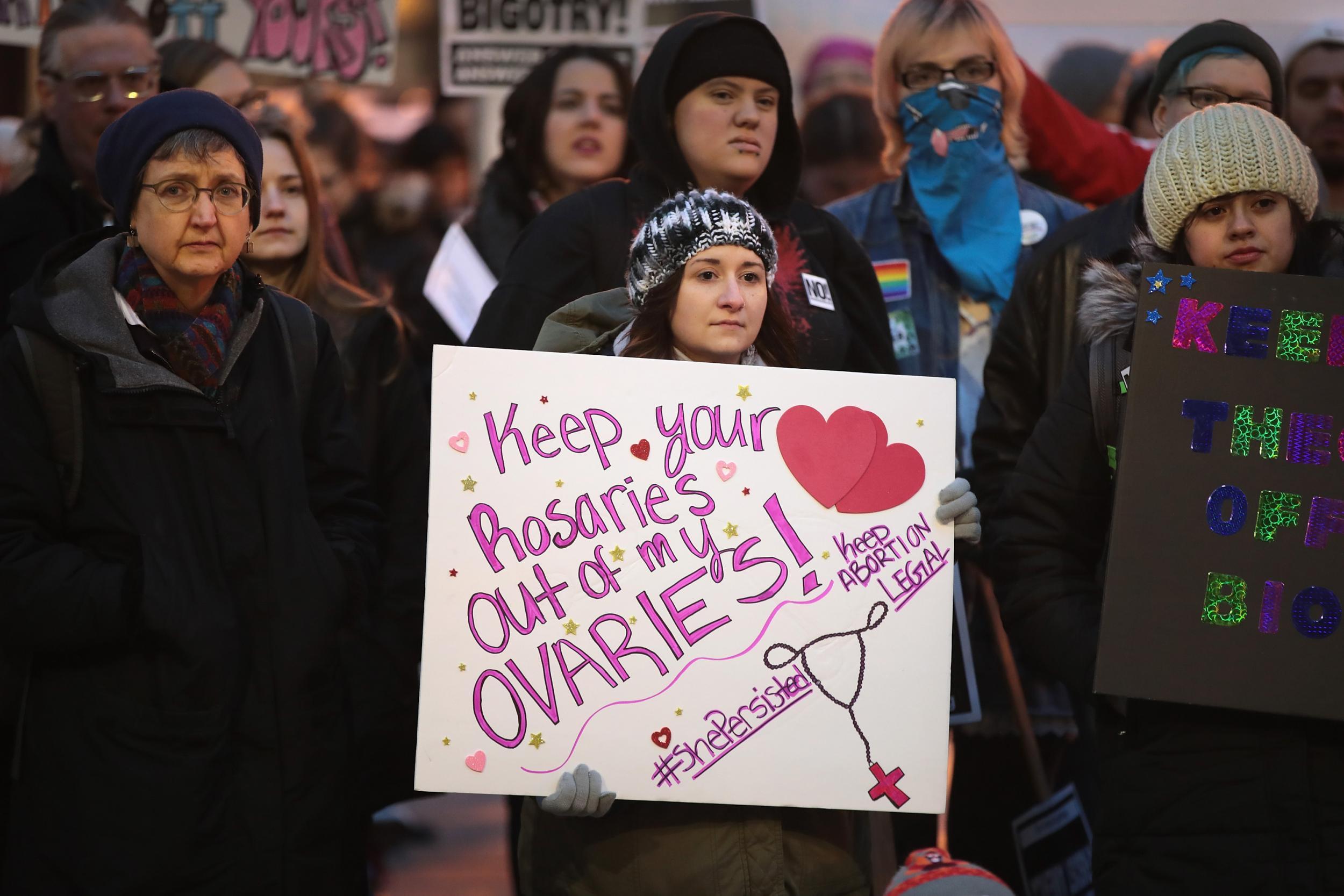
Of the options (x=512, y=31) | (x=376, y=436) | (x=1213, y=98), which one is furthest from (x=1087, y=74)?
(x=376, y=436)

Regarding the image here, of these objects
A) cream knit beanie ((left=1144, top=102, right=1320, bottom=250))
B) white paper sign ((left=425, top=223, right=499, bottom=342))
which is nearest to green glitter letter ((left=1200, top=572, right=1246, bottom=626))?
cream knit beanie ((left=1144, top=102, right=1320, bottom=250))

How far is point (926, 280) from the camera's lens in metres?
4.18

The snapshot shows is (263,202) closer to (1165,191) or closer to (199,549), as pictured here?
(199,549)

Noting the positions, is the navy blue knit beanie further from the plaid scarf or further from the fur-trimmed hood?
the fur-trimmed hood

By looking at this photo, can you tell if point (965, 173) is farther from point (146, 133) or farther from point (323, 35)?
point (146, 133)

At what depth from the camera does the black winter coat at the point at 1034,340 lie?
3.59m

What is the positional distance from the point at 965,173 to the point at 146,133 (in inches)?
94.4

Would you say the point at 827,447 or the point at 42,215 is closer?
the point at 827,447

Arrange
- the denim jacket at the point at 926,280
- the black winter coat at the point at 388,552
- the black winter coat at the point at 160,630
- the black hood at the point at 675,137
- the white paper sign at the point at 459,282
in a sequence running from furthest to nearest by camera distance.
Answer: the white paper sign at the point at 459,282, the denim jacket at the point at 926,280, the black hood at the point at 675,137, the black winter coat at the point at 388,552, the black winter coat at the point at 160,630

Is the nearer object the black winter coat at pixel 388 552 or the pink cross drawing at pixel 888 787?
the pink cross drawing at pixel 888 787

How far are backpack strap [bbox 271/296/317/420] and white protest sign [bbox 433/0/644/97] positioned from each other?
2262 mm

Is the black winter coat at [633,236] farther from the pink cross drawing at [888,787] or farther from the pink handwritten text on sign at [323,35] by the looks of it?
the pink handwritten text on sign at [323,35]

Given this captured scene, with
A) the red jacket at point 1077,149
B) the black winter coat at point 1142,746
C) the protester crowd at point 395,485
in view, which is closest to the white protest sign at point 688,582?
the protester crowd at point 395,485

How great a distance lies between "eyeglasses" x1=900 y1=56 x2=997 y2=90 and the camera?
420 cm
